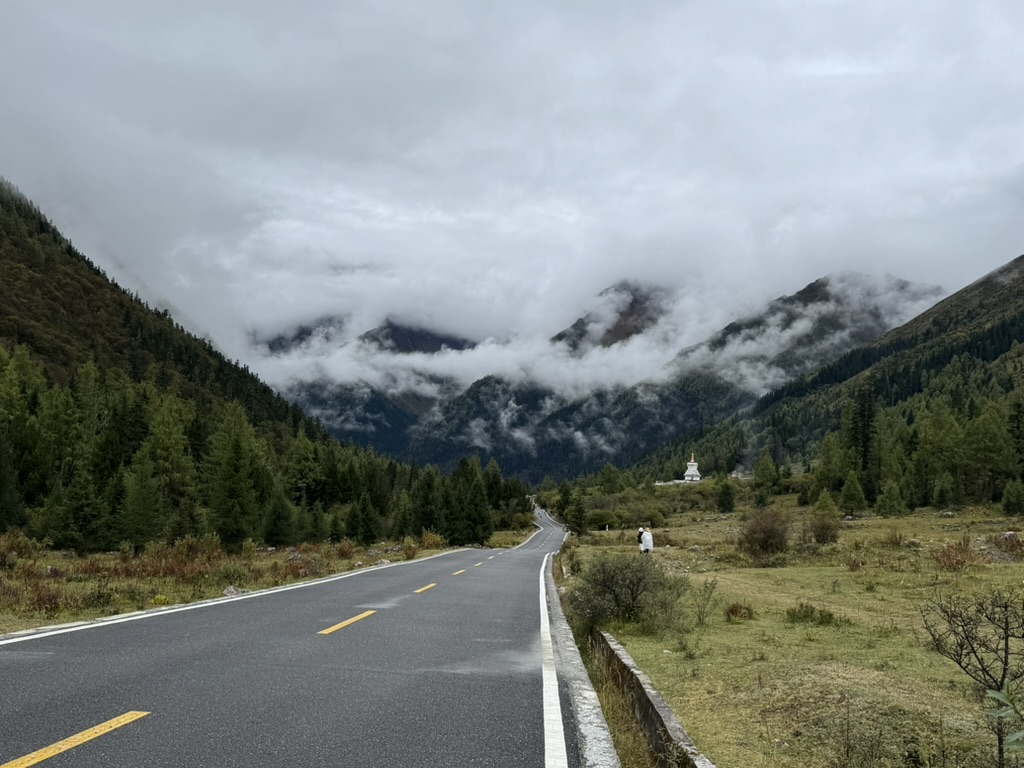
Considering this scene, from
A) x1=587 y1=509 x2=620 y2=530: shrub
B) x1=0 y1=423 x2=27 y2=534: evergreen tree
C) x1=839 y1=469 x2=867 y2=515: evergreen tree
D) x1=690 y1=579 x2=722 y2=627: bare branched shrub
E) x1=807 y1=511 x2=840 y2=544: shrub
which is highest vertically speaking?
x1=0 y1=423 x2=27 y2=534: evergreen tree

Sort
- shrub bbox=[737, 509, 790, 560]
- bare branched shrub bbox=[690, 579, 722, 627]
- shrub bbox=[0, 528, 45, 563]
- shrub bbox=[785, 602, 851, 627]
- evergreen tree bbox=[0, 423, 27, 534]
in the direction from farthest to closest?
1. evergreen tree bbox=[0, 423, 27, 534]
2. shrub bbox=[737, 509, 790, 560]
3. shrub bbox=[0, 528, 45, 563]
4. bare branched shrub bbox=[690, 579, 722, 627]
5. shrub bbox=[785, 602, 851, 627]

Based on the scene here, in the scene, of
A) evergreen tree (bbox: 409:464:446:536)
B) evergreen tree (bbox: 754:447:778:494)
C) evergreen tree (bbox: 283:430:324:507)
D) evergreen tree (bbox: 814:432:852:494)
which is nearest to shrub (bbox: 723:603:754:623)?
evergreen tree (bbox: 409:464:446:536)

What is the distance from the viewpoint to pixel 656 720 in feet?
20.3

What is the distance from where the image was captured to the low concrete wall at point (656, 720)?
16.7 ft

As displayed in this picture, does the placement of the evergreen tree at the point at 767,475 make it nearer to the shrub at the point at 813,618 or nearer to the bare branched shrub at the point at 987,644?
the shrub at the point at 813,618

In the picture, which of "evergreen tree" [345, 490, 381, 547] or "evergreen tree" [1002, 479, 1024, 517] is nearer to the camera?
"evergreen tree" [1002, 479, 1024, 517]

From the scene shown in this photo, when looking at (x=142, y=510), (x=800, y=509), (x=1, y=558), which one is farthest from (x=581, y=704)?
(x=800, y=509)

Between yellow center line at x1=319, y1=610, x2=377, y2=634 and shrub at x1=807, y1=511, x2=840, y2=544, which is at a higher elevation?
yellow center line at x1=319, y1=610, x2=377, y2=634

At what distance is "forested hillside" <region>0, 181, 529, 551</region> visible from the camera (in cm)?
4516

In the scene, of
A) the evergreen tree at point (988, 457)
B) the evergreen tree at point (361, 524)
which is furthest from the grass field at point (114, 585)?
the evergreen tree at point (988, 457)

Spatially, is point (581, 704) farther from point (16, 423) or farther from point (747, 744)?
point (16, 423)

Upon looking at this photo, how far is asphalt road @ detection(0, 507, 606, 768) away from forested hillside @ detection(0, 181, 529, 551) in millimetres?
36931

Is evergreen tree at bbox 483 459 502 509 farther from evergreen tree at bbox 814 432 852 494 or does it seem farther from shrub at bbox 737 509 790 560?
shrub at bbox 737 509 790 560

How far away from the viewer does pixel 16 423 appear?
70125mm
